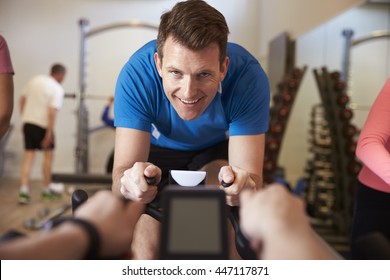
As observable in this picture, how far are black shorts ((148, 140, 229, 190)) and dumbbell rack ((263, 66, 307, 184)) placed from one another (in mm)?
1768

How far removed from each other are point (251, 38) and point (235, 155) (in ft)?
0.80

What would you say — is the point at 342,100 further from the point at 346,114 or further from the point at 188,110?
the point at 188,110

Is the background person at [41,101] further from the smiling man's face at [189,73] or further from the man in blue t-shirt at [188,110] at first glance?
the smiling man's face at [189,73]

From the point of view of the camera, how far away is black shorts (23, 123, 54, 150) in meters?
2.37

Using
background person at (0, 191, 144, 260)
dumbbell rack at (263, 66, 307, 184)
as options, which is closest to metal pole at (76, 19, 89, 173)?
background person at (0, 191, 144, 260)

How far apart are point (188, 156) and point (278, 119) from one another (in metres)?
2.07

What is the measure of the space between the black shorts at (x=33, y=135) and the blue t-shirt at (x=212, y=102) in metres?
1.22

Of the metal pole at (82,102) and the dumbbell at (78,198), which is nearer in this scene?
the dumbbell at (78,198)

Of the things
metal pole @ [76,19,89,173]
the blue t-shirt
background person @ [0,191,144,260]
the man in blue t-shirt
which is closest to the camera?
background person @ [0,191,144,260]

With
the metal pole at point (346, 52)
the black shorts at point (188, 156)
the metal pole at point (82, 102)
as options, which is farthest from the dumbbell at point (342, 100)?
the black shorts at point (188, 156)

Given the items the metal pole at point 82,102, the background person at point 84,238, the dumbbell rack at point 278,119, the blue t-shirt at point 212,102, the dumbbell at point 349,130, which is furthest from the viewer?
the dumbbell rack at point 278,119

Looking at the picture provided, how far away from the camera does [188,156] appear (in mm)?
1413

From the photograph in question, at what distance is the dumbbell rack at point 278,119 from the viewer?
3.21m

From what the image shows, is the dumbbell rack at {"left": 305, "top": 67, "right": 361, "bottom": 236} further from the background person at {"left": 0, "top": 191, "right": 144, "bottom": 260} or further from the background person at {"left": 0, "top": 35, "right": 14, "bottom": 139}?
the background person at {"left": 0, "top": 191, "right": 144, "bottom": 260}
